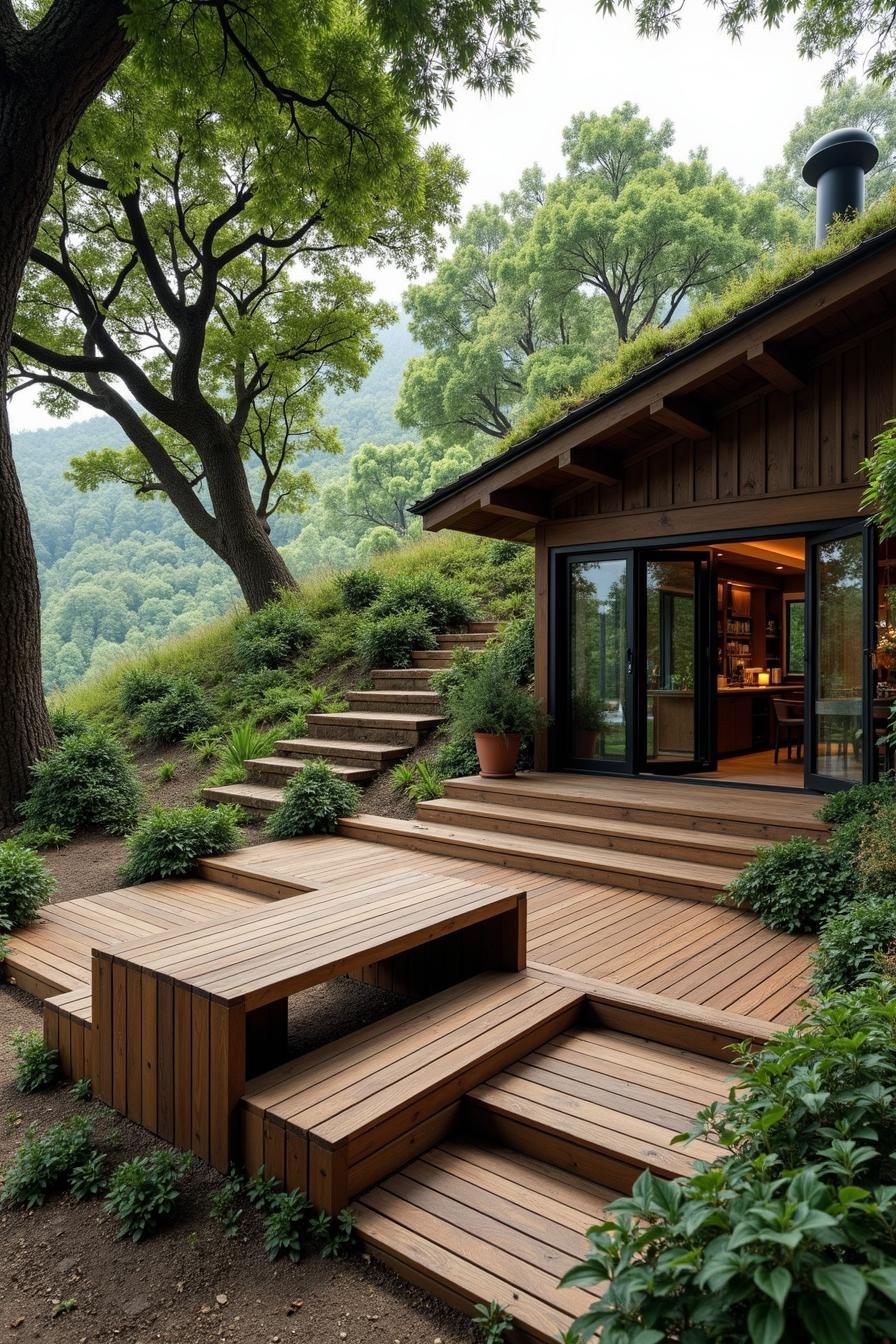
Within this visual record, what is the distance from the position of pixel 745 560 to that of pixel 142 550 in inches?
934

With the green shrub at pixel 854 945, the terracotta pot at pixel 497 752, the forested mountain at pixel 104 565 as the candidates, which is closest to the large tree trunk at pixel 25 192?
the terracotta pot at pixel 497 752

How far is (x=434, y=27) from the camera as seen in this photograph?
5543 millimetres

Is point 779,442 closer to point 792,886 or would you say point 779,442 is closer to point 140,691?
point 792,886

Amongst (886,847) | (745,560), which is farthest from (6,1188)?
(745,560)

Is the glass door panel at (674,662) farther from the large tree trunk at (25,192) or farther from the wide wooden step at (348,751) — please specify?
the large tree trunk at (25,192)

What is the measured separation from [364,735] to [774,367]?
507 centimetres

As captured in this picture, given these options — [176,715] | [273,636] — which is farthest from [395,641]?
[176,715]

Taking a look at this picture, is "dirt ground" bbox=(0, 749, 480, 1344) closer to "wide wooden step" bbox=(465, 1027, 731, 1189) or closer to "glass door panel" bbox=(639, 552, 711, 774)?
"wide wooden step" bbox=(465, 1027, 731, 1189)

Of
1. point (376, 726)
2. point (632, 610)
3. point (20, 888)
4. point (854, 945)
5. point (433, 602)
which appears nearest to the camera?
point (854, 945)

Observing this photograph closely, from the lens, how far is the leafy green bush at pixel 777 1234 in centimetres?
102

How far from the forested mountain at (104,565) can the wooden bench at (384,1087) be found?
55.4ft

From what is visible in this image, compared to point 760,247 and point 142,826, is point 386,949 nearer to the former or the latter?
point 142,826

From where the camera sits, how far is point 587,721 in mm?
7219

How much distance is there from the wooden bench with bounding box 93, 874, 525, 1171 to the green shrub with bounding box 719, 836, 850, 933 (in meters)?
1.54
